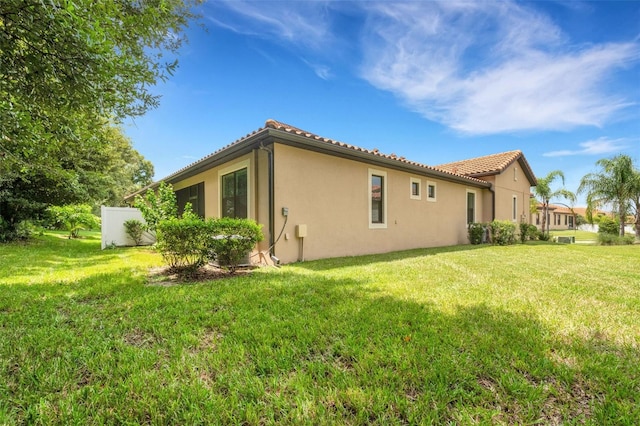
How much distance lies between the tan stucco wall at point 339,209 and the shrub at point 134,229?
8.29 meters

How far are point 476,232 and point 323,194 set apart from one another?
29.7ft

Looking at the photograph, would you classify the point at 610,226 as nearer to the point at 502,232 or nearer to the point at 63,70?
the point at 502,232

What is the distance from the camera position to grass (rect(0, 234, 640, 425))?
1.79m

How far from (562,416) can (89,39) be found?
5.30 meters

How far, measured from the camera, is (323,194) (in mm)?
8039

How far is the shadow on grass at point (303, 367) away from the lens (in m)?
1.77

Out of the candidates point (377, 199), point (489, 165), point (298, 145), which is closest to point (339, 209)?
point (377, 199)

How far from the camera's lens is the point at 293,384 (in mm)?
2020

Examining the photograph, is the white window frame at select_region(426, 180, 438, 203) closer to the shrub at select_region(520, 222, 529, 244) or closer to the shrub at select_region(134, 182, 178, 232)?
the shrub at select_region(520, 222, 529, 244)

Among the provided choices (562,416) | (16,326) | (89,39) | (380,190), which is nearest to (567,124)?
(380,190)

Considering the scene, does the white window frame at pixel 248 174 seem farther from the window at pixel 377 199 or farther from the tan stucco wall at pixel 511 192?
the tan stucco wall at pixel 511 192

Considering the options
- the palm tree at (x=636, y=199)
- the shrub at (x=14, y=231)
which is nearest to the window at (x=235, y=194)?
the shrub at (x=14, y=231)

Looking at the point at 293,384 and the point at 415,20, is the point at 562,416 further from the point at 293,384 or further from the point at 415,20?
the point at 415,20

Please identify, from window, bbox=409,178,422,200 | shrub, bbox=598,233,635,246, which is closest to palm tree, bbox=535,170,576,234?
shrub, bbox=598,233,635,246
